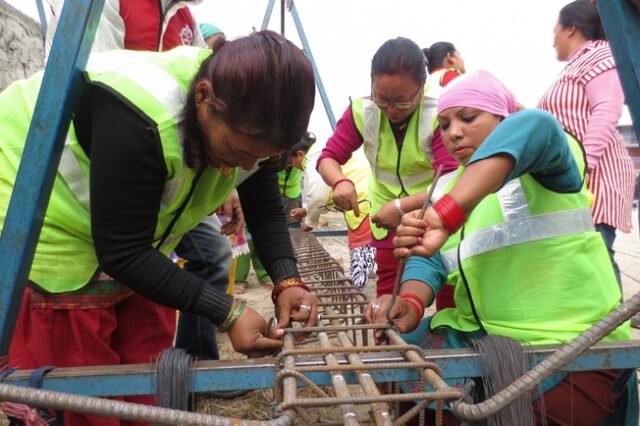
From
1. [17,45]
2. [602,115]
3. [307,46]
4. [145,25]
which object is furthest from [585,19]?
[17,45]

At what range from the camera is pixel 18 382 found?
0.95m

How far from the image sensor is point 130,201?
1.00 m

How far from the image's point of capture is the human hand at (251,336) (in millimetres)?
1115

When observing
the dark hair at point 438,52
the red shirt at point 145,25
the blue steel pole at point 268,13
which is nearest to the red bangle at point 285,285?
the red shirt at point 145,25

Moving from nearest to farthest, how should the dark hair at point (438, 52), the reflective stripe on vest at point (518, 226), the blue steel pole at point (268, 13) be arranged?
the reflective stripe on vest at point (518, 226), the dark hair at point (438, 52), the blue steel pole at point (268, 13)

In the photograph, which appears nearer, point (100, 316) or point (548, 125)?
point (548, 125)

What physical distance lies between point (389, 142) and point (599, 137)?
0.86 m

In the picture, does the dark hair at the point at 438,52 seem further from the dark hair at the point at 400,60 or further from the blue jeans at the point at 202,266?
the blue jeans at the point at 202,266

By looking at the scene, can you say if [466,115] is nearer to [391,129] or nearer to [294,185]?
[391,129]

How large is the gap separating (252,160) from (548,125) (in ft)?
2.16

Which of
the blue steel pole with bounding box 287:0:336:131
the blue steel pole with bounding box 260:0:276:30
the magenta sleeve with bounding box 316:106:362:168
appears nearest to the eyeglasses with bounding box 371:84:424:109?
the magenta sleeve with bounding box 316:106:362:168

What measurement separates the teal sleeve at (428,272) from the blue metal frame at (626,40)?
72 cm

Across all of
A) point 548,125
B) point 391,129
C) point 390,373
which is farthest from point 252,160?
point 391,129

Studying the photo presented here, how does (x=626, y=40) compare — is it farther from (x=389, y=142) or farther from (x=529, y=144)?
(x=389, y=142)
